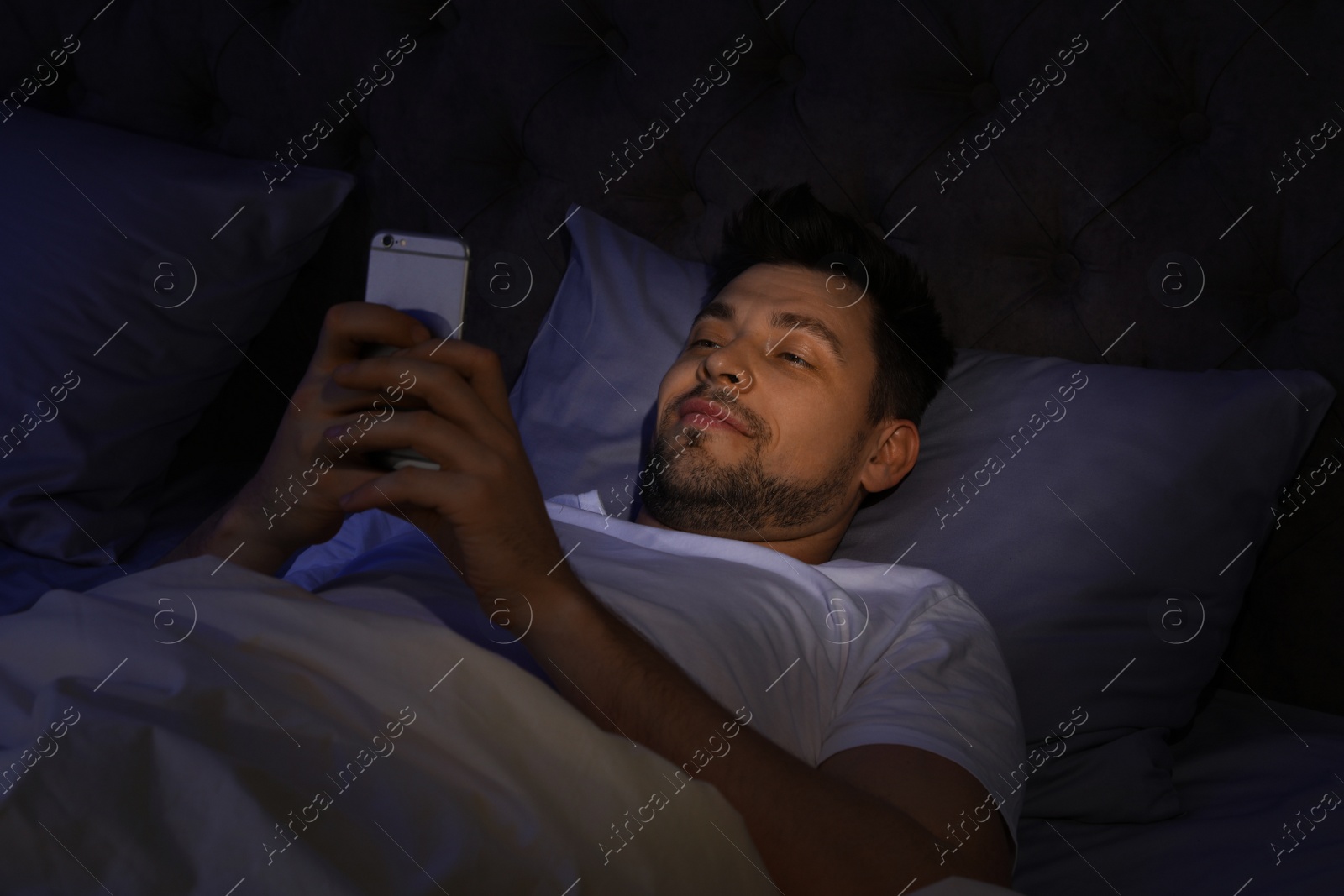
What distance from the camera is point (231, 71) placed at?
153cm

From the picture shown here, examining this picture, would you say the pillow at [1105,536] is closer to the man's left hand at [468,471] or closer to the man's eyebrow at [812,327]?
the man's eyebrow at [812,327]

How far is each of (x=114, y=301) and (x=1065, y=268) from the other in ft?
4.05

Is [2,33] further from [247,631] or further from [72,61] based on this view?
[247,631]

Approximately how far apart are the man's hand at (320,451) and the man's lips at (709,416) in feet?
1.45

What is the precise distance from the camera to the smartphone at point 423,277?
826mm

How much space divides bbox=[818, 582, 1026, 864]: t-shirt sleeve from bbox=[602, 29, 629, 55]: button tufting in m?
0.93

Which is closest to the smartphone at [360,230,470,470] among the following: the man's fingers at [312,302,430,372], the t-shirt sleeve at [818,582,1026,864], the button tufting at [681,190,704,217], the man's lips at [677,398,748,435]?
the man's fingers at [312,302,430,372]

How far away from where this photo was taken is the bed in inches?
38.9

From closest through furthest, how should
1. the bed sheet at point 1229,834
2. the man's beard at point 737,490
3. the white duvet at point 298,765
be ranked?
the white duvet at point 298,765
the bed sheet at point 1229,834
the man's beard at point 737,490

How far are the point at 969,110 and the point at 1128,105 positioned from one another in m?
0.19

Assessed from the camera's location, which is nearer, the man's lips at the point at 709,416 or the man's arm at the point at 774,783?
the man's arm at the point at 774,783

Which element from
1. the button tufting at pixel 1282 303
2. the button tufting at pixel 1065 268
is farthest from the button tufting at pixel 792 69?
the button tufting at pixel 1282 303

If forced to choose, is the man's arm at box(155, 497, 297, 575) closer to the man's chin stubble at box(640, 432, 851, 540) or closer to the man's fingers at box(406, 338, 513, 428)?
the man's fingers at box(406, 338, 513, 428)

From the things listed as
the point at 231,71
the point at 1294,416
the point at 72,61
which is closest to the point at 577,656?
the point at 1294,416
